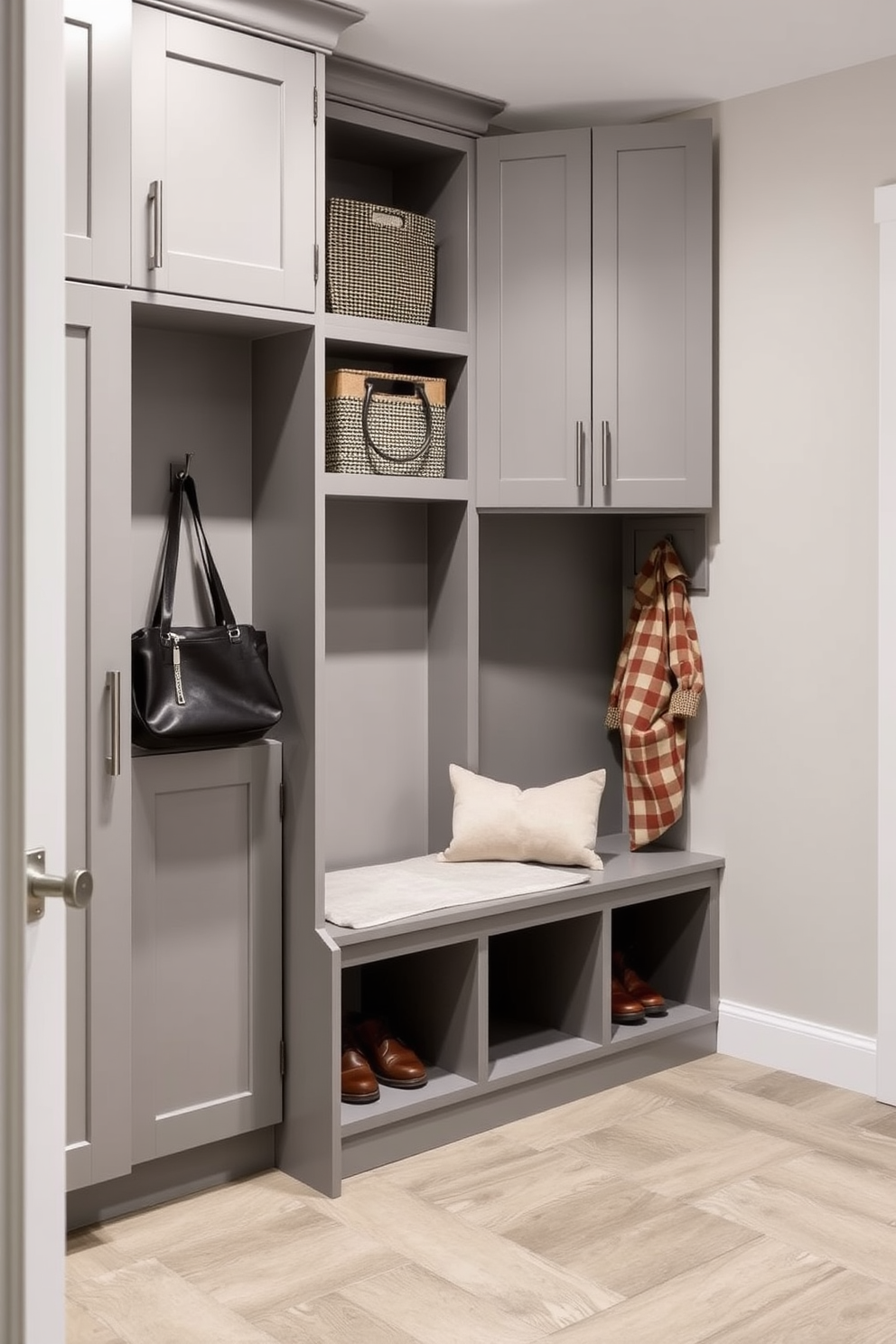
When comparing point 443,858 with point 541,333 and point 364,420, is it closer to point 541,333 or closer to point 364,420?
point 364,420

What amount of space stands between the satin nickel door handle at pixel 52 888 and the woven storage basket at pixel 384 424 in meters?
1.92

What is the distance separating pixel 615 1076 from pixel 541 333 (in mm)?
1910

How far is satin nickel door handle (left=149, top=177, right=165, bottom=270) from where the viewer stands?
2.56m

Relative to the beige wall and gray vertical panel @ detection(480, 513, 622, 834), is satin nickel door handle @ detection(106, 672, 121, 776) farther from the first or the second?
the beige wall

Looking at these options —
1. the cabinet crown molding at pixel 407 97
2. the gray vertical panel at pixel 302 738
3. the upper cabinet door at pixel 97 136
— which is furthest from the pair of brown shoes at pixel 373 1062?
the cabinet crown molding at pixel 407 97

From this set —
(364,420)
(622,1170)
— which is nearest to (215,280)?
(364,420)

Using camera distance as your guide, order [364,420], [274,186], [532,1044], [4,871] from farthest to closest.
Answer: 1. [532,1044]
2. [364,420]
3. [274,186]
4. [4,871]

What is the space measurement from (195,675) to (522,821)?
40.4 inches

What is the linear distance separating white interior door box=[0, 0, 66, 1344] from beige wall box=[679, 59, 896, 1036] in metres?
2.40

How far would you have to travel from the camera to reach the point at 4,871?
4.02 ft

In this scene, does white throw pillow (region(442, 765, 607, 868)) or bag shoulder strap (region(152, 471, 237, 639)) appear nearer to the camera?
bag shoulder strap (region(152, 471, 237, 639))

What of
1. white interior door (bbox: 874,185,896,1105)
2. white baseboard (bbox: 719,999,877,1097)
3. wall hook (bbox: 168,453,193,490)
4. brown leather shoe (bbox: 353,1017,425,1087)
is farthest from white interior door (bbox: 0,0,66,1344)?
white baseboard (bbox: 719,999,877,1097)

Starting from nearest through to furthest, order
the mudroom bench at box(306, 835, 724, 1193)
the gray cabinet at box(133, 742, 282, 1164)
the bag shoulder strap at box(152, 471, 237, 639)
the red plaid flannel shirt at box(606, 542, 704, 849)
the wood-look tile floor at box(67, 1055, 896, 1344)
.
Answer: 1. the wood-look tile floor at box(67, 1055, 896, 1344)
2. the gray cabinet at box(133, 742, 282, 1164)
3. the bag shoulder strap at box(152, 471, 237, 639)
4. the mudroom bench at box(306, 835, 724, 1193)
5. the red plaid flannel shirt at box(606, 542, 704, 849)

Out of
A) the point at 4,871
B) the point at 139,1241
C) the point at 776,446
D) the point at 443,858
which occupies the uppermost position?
the point at 776,446
